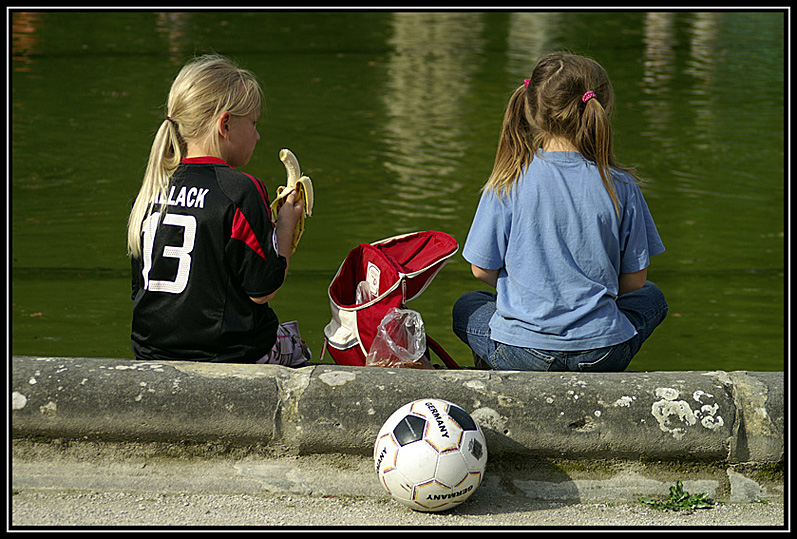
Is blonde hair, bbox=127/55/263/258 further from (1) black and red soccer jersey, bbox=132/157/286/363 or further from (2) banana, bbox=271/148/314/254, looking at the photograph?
(2) banana, bbox=271/148/314/254

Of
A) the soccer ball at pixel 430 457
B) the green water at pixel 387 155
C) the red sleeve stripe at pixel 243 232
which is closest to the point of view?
the soccer ball at pixel 430 457

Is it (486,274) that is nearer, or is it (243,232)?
(243,232)

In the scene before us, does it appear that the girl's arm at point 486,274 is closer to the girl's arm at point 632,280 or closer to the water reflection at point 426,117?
the girl's arm at point 632,280

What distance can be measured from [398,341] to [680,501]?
1203 mm

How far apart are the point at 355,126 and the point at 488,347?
7570 mm

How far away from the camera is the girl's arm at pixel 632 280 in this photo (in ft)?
11.6

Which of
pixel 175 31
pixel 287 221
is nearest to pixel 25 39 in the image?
pixel 175 31

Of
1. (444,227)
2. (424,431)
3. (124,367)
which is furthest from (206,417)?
(444,227)

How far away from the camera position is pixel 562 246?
3.36 meters

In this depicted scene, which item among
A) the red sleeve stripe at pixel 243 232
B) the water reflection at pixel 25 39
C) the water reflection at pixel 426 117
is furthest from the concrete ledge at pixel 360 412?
the water reflection at pixel 25 39

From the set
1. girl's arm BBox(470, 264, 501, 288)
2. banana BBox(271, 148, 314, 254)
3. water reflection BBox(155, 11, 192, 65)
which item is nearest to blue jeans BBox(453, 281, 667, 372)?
girl's arm BBox(470, 264, 501, 288)

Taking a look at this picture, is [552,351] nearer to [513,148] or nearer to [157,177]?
[513,148]

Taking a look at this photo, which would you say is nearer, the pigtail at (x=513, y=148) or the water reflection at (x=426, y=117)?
the pigtail at (x=513, y=148)

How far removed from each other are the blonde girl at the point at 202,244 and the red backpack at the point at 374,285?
1.14ft
